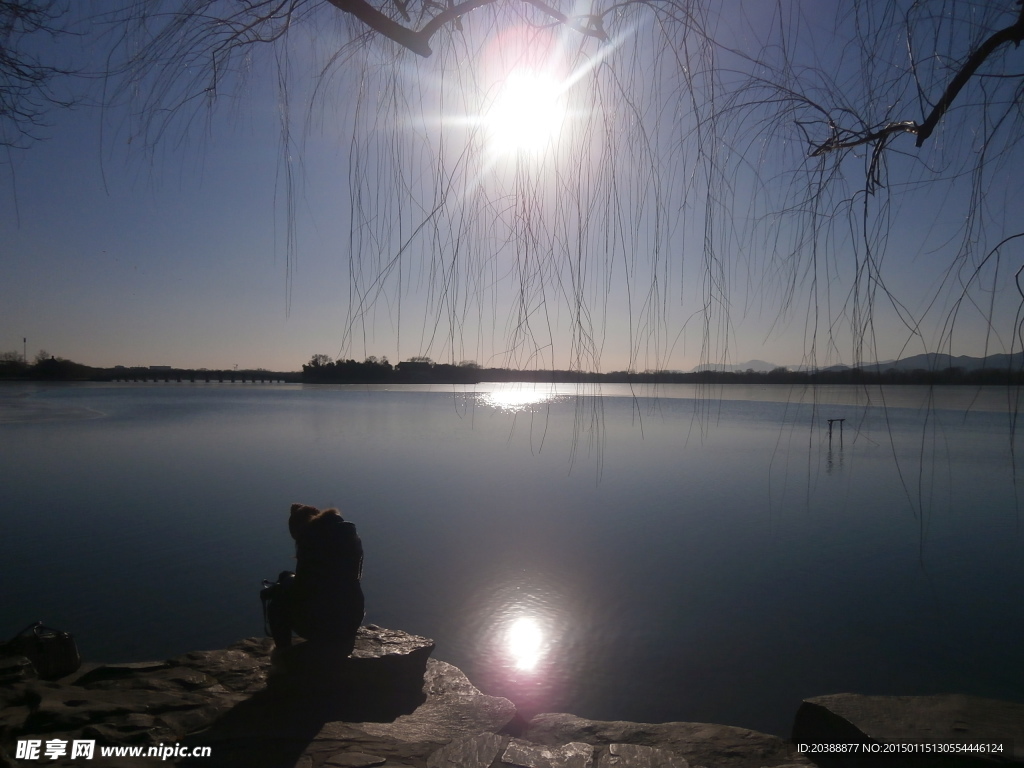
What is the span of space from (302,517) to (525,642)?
3039 millimetres

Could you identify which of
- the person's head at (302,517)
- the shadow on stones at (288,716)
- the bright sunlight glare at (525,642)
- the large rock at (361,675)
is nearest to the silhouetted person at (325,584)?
the person's head at (302,517)

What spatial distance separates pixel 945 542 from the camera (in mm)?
9656

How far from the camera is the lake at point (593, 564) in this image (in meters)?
5.43

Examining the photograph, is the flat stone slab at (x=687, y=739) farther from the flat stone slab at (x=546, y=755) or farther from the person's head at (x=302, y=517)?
the person's head at (x=302, y=517)

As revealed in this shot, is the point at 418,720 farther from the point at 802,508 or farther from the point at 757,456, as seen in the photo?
the point at 757,456

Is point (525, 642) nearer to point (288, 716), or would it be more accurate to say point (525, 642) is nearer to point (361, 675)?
point (361, 675)

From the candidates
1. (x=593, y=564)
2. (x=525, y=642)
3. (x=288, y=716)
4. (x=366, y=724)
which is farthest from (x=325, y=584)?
(x=593, y=564)

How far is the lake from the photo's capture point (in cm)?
543

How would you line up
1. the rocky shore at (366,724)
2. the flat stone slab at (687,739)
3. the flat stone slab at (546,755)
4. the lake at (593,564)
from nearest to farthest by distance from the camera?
1. the rocky shore at (366,724)
2. the flat stone slab at (546,755)
3. the flat stone slab at (687,739)
4. the lake at (593,564)

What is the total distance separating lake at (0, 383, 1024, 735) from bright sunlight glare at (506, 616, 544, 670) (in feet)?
0.13

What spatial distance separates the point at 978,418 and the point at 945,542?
3230 cm

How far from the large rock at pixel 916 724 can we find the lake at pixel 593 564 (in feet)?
3.98

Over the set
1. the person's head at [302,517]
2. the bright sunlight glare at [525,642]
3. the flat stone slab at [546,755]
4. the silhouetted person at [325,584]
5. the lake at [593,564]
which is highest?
the person's head at [302,517]

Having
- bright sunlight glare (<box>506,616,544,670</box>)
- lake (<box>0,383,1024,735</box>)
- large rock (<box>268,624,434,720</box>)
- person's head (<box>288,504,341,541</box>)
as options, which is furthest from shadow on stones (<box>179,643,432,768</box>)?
bright sunlight glare (<box>506,616,544,670</box>)
